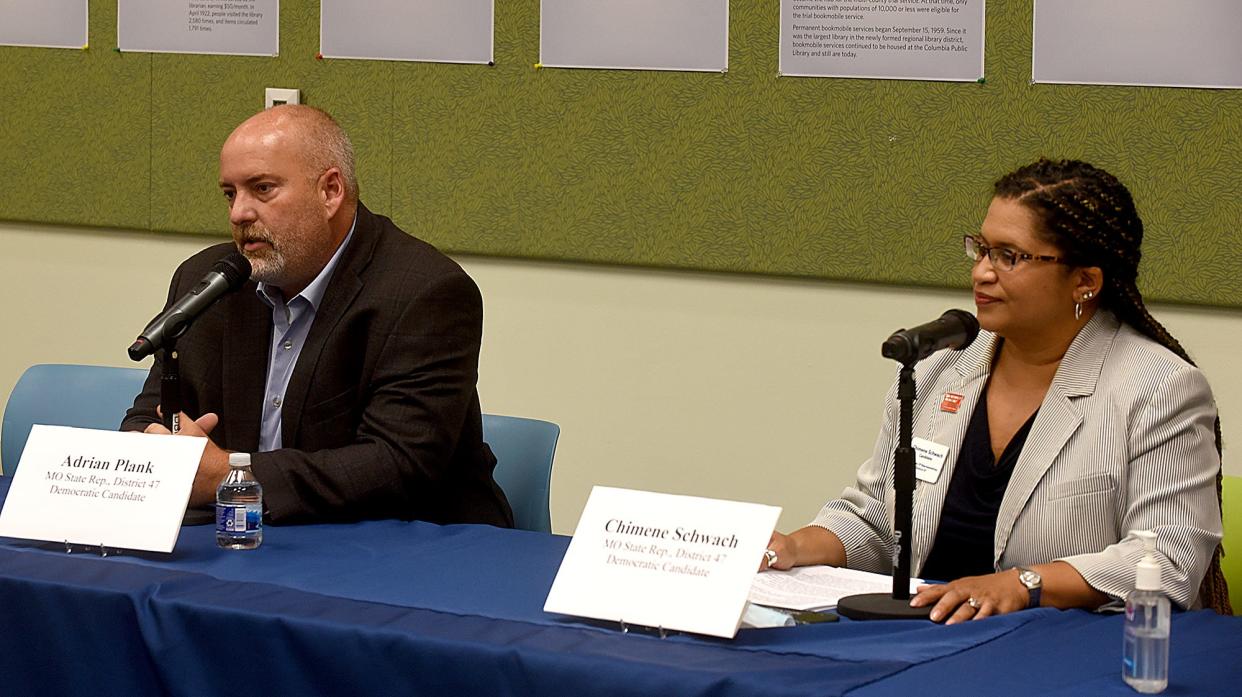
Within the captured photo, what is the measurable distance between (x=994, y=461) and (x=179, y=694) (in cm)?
123

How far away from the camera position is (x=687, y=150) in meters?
3.88

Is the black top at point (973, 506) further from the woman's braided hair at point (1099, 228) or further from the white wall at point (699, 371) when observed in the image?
the white wall at point (699, 371)

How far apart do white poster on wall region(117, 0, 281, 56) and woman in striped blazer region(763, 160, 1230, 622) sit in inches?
98.4

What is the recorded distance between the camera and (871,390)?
3.79m

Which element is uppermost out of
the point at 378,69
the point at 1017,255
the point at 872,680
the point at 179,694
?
the point at 378,69

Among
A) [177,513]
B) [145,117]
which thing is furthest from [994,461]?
[145,117]

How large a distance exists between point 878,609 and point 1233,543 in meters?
0.92

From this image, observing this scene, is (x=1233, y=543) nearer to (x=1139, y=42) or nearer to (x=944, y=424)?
(x=944, y=424)

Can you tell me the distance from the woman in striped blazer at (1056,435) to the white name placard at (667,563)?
365 mm

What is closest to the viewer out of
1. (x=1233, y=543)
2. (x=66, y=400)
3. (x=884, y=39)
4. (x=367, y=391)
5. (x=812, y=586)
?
(x=812, y=586)

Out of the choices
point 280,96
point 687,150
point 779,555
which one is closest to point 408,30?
point 280,96

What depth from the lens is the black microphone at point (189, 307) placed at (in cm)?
233

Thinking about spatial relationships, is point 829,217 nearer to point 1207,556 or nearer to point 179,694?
point 1207,556

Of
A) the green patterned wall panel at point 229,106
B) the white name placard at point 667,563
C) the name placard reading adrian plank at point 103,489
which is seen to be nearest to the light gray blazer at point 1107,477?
the white name placard at point 667,563
